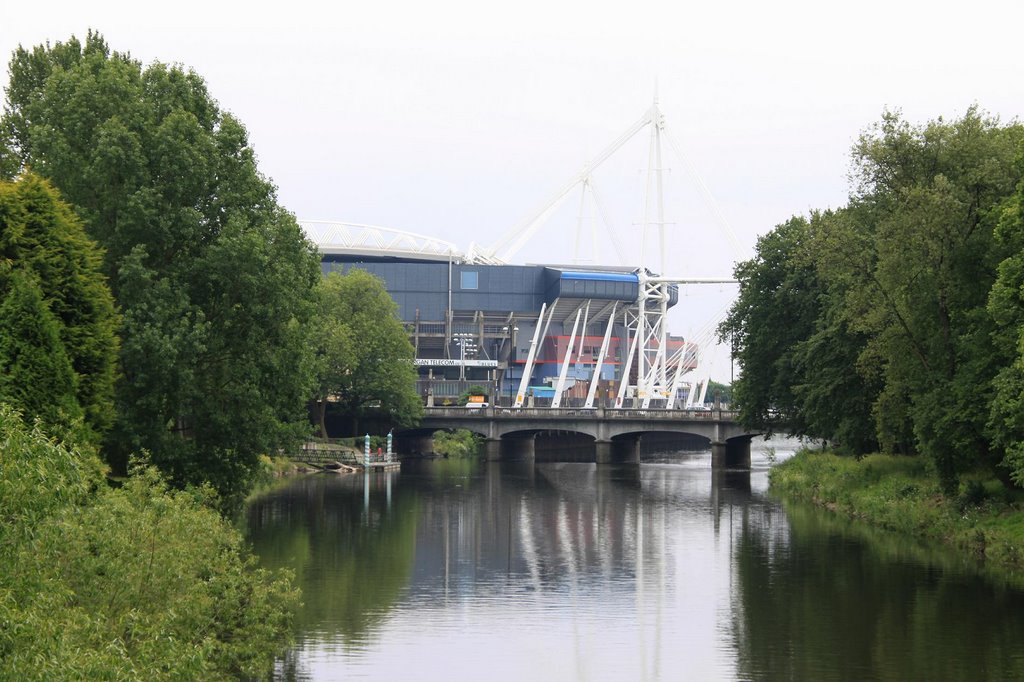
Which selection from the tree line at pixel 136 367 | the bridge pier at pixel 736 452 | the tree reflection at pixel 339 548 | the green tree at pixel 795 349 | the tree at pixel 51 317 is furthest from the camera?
the bridge pier at pixel 736 452

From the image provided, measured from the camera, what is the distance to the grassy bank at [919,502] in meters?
51.5

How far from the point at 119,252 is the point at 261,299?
5.21 m

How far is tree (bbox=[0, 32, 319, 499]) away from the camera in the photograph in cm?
4584

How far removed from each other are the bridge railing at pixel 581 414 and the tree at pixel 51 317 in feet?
290

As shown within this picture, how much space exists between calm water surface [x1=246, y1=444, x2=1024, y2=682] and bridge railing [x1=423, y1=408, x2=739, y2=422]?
4418 centimetres

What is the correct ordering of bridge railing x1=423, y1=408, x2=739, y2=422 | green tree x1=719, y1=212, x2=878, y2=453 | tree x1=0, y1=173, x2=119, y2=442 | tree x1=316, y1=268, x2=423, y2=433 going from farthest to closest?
1. bridge railing x1=423, y1=408, x2=739, y2=422
2. tree x1=316, y1=268, x2=423, y2=433
3. green tree x1=719, y1=212, x2=878, y2=453
4. tree x1=0, y1=173, x2=119, y2=442

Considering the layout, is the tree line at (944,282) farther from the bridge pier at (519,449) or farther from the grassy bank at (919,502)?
the bridge pier at (519,449)

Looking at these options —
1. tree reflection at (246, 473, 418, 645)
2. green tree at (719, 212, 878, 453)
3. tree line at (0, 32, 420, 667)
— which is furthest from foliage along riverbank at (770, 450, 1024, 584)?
tree line at (0, 32, 420, 667)

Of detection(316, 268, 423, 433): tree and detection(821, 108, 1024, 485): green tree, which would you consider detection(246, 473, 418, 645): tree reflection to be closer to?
detection(821, 108, 1024, 485): green tree

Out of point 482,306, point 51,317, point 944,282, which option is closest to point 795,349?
point 944,282

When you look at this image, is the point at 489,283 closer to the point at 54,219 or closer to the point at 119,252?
the point at 119,252

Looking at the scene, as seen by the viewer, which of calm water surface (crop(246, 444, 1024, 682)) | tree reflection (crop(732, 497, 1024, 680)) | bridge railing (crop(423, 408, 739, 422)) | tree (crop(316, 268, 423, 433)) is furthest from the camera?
bridge railing (crop(423, 408, 739, 422))

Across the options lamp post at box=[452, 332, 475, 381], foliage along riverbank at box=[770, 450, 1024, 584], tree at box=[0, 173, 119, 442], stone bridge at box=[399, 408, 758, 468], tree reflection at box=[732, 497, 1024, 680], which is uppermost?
lamp post at box=[452, 332, 475, 381]

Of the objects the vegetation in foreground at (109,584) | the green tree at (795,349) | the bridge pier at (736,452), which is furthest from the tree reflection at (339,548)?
the bridge pier at (736,452)
